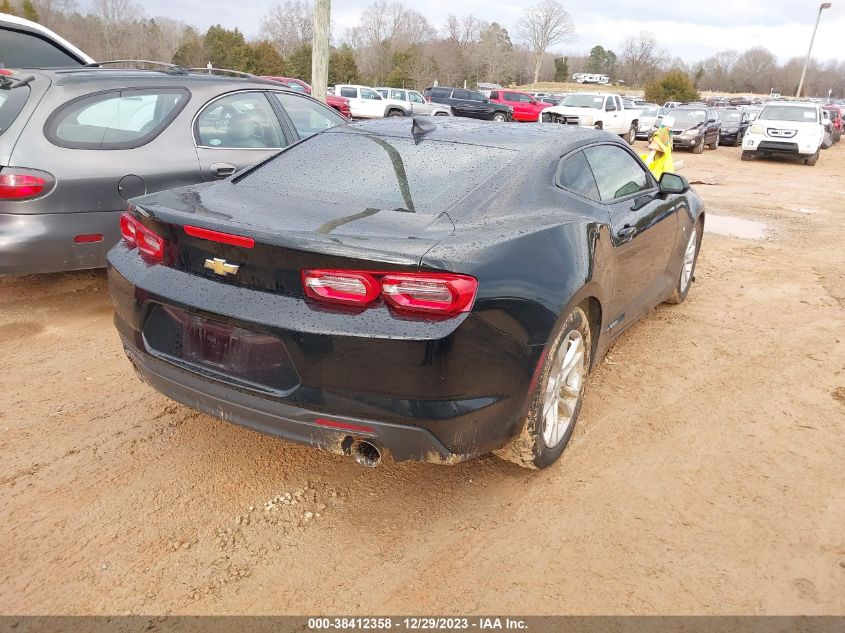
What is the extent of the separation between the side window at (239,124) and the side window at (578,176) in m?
2.85

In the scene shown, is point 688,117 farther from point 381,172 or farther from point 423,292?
point 423,292

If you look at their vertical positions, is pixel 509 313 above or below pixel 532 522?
above

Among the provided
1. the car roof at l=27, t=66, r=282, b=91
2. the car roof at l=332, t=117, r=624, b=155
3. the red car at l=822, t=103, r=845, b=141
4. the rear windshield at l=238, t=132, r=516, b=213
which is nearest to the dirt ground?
the rear windshield at l=238, t=132, r=516, b=213

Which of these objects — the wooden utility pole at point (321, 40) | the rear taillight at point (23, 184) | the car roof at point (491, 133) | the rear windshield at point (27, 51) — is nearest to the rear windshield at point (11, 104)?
the rear taillight at point (23, 184)

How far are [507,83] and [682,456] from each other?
85.2 metres

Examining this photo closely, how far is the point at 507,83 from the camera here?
82.9 m

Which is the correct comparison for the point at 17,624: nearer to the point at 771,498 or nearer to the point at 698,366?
the point at 771,498

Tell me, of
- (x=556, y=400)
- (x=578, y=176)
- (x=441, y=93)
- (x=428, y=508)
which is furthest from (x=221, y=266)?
(x=441, y=93)

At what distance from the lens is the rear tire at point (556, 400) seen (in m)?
2.78

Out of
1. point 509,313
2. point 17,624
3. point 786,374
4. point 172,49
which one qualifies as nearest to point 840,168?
point 786,374

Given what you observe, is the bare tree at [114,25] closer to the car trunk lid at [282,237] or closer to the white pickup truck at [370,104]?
the white pickup truck at [370,104]

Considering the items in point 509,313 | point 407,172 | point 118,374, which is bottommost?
point 118,374

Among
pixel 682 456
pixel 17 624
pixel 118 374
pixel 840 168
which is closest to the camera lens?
pixel 17 624

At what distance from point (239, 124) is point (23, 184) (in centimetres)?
172
